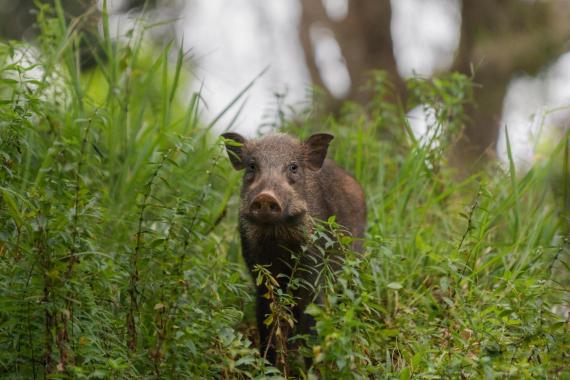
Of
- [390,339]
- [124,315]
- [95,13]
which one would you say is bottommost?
[390,339]

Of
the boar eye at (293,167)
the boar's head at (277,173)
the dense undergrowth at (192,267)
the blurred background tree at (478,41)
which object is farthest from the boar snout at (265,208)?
the blurred background tree at (478,41)

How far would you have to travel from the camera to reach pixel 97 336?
11.8 feet

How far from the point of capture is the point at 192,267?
3.88m

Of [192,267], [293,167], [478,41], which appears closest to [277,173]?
[293,167]

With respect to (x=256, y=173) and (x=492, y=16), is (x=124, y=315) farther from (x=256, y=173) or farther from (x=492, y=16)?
(x=492, y=16)

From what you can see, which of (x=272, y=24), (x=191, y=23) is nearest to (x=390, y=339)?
(x=191, y=23)

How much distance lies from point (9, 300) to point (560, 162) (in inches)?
214

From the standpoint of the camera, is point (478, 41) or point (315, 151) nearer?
point (315, 151)

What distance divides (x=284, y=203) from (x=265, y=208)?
225mm

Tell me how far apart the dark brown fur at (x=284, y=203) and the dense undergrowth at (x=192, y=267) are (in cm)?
25

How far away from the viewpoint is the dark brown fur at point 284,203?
14.8ft

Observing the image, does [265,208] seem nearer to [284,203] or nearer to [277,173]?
[284,203]

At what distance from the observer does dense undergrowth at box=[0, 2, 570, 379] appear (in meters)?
3.33

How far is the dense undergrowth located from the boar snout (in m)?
0.33
